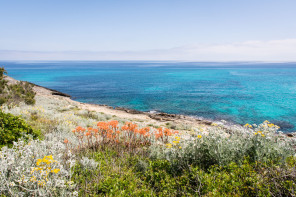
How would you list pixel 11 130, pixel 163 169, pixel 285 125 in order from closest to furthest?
pixel 163 169 < pixel 11 130 < pixel 285 125

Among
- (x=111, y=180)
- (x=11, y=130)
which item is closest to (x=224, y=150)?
(x=111, y=180)

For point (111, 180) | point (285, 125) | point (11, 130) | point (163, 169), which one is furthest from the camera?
point (285, 125)

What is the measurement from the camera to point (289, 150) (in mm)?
4992

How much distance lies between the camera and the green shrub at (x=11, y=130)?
19.4 ft

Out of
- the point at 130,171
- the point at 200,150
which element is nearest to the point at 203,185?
the point at 200,150

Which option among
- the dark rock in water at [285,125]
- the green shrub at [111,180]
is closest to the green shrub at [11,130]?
the green shrub at [111,180]

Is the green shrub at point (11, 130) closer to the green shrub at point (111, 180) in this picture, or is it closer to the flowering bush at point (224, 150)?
the green shrub at point (111, 180)

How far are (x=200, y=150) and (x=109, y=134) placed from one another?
11.4 feet

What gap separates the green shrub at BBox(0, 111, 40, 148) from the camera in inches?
232

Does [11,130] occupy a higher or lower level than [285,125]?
higher

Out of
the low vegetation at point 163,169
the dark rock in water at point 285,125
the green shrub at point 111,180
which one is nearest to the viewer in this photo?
the low vegetation at point 163,169

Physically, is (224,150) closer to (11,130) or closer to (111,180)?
(111,180)

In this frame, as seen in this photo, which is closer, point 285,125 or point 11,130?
point 11,130

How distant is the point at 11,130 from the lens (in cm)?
623
